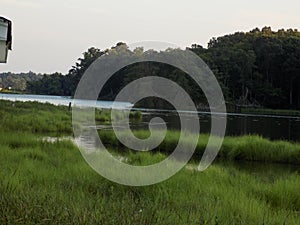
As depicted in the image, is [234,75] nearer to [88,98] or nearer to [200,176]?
[88,98]

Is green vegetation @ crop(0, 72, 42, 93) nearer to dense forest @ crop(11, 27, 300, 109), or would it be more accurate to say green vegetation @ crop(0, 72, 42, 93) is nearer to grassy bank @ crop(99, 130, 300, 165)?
dense forest @ crop(11, 27, 300, 109)

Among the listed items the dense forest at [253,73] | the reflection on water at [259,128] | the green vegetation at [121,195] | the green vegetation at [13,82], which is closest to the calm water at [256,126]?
the reflection on water at [259,128]

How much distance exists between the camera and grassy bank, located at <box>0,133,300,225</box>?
399 centimetres

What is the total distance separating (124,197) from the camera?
556 centimetres

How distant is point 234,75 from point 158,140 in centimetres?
6119

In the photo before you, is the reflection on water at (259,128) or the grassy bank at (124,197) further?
the reflection on water at (259,128)

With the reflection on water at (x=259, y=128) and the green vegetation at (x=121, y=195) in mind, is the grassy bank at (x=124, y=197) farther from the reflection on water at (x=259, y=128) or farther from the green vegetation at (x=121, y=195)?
the reflection on water at (x=259, y=128)

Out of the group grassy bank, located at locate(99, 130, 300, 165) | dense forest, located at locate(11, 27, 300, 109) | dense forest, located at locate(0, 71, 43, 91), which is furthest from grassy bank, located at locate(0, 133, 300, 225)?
dense forest, located at locate(0, 71, 43, 91)

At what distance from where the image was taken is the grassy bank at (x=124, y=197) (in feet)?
13.1

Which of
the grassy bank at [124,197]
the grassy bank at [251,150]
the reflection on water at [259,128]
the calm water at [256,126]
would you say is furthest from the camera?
the calm water at [256,126]

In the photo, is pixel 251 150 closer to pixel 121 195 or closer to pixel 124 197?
pixel 121 195

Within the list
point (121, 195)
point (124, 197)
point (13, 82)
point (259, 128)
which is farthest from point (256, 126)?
point (13, 82)

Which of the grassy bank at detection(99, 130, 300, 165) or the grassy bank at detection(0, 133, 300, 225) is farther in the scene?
the grassy bank at detection(99, 130, 300, 165)

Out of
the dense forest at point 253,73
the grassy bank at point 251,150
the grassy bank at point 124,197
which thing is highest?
the dense forest at point 253,73
